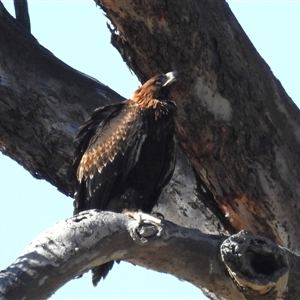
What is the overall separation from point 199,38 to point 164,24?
0.76ft

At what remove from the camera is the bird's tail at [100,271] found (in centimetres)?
652

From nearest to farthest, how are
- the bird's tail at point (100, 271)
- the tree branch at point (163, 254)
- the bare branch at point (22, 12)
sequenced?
the tree branch at point (163, 254), the bird's tail at point (100, 271), the bare branch at point (22, 12)

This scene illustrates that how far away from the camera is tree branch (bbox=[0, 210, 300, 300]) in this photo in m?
5.00

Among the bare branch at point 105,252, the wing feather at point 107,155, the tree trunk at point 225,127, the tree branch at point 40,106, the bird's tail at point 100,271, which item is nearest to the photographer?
the bare branch at point 105,252

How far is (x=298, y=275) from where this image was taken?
597 cm

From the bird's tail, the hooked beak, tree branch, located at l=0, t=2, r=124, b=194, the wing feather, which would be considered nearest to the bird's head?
the hooked beak

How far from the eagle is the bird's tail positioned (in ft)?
1.46

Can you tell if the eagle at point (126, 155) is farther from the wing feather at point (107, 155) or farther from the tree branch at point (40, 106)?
the tree branch at point (40, 106)

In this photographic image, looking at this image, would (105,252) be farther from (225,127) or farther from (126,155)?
(126,155)

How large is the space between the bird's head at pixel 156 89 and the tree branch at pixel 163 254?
3.41 feet

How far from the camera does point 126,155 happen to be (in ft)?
22.6

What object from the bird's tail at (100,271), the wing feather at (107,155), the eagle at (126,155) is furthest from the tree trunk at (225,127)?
the bird's tail at (100,271)

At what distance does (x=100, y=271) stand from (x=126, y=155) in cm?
85

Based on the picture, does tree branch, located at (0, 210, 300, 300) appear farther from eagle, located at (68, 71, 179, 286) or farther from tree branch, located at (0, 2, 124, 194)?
tree branch, located at (0, 2, 124, 194)
